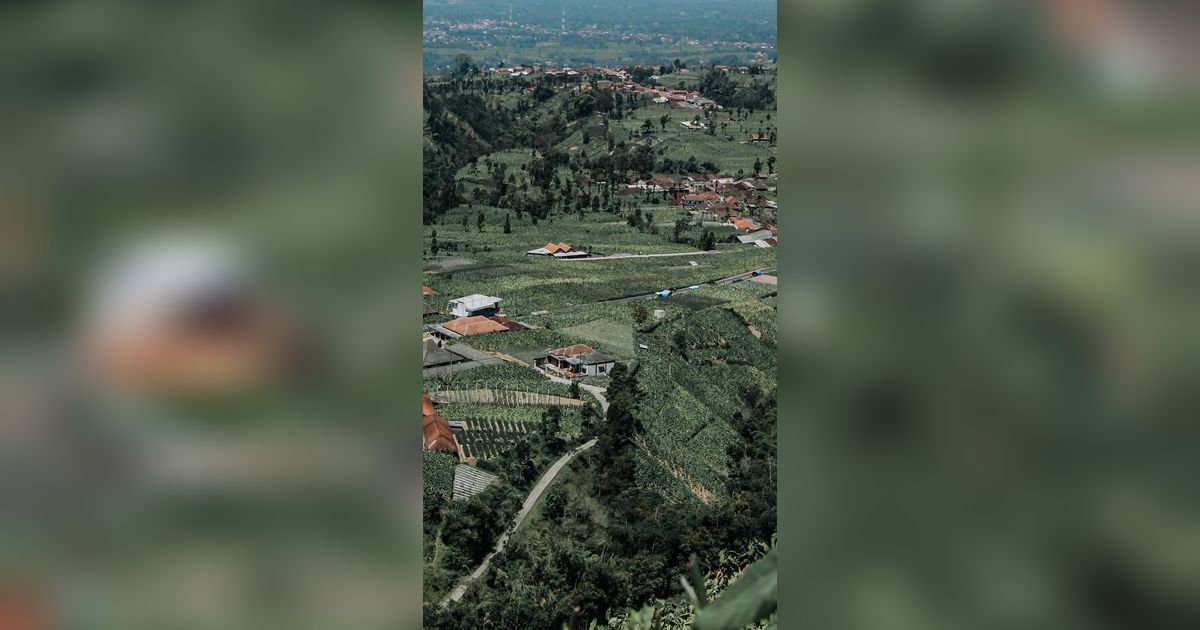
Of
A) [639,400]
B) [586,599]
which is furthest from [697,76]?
[586,599]

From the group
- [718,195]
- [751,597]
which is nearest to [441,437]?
[718,195]

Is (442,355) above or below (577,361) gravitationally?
above

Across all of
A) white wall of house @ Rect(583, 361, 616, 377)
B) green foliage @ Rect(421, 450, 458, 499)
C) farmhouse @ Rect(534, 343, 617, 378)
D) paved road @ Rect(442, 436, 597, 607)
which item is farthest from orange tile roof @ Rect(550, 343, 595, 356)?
green foliage @ Rect(421, 450, 458, 499)

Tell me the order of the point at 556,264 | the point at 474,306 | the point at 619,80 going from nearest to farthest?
1. the point at 474,306
2. the point at 556,264
3. the point at 619,80

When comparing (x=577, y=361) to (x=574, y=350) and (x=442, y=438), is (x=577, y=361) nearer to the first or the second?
(x=574, y=350)

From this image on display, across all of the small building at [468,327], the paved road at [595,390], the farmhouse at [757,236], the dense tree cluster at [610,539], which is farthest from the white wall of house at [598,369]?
the farmhouse at [757,236]

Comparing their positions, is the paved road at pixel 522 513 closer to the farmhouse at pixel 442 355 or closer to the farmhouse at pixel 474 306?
the farmhouse at pixel 442 355
